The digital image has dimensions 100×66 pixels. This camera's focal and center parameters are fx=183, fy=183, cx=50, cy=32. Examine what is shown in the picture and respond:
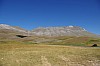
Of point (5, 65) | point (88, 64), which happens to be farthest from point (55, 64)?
point (5, 65)

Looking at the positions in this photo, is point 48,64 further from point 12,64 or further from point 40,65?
point 12,64

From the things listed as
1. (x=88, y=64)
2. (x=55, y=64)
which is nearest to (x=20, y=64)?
(x=55, y=64)

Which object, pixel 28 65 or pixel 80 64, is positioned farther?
pixel 80 64

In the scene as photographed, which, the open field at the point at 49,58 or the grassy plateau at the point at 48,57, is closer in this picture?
the open field at the point at 49,58

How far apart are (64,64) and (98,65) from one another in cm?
445

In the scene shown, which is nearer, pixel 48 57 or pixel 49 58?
pixel 49 58

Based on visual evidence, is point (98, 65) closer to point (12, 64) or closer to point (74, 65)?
point (74, 65)

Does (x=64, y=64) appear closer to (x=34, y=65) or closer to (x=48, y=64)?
(x=48, y=64)

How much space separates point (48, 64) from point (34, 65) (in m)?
1.89

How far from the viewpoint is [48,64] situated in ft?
76.9

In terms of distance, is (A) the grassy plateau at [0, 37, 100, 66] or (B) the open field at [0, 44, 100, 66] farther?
(A) the grassy plateau at [0, 37, 100, 66]

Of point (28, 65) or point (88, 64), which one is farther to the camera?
point (88, 64)

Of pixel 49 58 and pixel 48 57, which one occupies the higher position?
pixel 48 57

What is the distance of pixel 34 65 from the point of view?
22.7m
